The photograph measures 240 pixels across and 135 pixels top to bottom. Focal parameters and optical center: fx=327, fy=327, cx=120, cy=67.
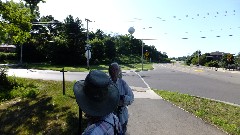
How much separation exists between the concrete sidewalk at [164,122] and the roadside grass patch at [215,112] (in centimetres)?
43

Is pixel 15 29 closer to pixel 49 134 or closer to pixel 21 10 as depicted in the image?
pixel 21 10

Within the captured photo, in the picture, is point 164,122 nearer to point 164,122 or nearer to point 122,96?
point 164,122

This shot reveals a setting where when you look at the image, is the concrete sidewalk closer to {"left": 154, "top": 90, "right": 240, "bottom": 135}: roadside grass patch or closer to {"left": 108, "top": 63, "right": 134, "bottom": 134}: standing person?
{"left": 154, "top": 90, "right": 240, "bottom": 135}: roadside grass patch

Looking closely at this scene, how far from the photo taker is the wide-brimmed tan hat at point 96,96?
2.91 meters

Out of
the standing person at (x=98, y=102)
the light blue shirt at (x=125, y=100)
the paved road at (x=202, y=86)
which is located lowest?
the paved road at (x=202, y=86)

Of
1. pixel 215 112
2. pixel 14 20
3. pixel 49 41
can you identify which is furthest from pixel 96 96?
pixel 49 41

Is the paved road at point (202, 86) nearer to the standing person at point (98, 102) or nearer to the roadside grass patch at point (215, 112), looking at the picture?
the roadside grass patch at point (215, 112)

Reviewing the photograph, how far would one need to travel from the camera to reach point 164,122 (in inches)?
413

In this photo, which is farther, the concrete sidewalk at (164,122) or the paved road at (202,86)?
the paved road at (202,86)

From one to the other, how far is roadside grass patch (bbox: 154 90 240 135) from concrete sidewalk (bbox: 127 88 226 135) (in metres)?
0.43

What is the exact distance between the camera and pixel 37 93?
53.5ft

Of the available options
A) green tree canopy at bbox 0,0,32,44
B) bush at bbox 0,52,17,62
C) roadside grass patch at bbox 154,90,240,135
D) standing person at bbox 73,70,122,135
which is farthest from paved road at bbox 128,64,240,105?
bush at bbox 0,52,17,62

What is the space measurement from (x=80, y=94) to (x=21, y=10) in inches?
864

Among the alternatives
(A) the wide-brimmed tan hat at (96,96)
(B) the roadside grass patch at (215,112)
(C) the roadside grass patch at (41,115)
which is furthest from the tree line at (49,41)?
(A) the wide-brimmed tan hat at (96,96)
